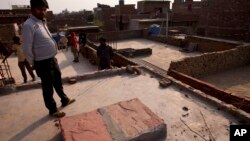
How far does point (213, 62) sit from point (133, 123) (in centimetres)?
782

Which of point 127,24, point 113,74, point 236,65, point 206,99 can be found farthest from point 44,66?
point 127,24

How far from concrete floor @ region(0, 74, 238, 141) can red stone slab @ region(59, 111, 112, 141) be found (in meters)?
0.29

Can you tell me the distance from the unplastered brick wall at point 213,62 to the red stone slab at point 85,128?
5516mm

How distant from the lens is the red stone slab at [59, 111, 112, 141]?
2754 mm

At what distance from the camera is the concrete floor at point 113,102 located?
3.19 meters

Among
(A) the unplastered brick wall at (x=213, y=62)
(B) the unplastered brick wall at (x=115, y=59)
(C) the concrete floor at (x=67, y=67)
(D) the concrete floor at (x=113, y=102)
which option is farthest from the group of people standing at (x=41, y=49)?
(C) the concrete floor at (x=67, y=67)

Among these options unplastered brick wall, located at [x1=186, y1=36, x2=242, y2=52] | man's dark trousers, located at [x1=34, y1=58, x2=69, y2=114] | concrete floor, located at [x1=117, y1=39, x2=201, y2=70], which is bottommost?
concrete floor, located at [x1=117, y1=39, x2=201, y2=70]

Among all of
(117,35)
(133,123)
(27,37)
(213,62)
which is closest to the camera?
(133,123)

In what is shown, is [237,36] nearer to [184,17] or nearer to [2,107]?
[184,17]

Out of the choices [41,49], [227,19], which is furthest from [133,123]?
[227,19]

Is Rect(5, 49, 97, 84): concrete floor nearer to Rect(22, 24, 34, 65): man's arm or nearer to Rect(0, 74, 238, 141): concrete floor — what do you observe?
Rect(0, 74, 238, 141): concrete floor

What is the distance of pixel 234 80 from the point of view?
29.8 feet

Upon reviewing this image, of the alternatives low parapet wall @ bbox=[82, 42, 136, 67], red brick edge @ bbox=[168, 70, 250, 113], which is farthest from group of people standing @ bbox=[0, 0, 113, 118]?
low parapet wall @ bbox=[82, 42, 136, 67]

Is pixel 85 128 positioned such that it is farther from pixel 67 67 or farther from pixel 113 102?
pixel 67 67
